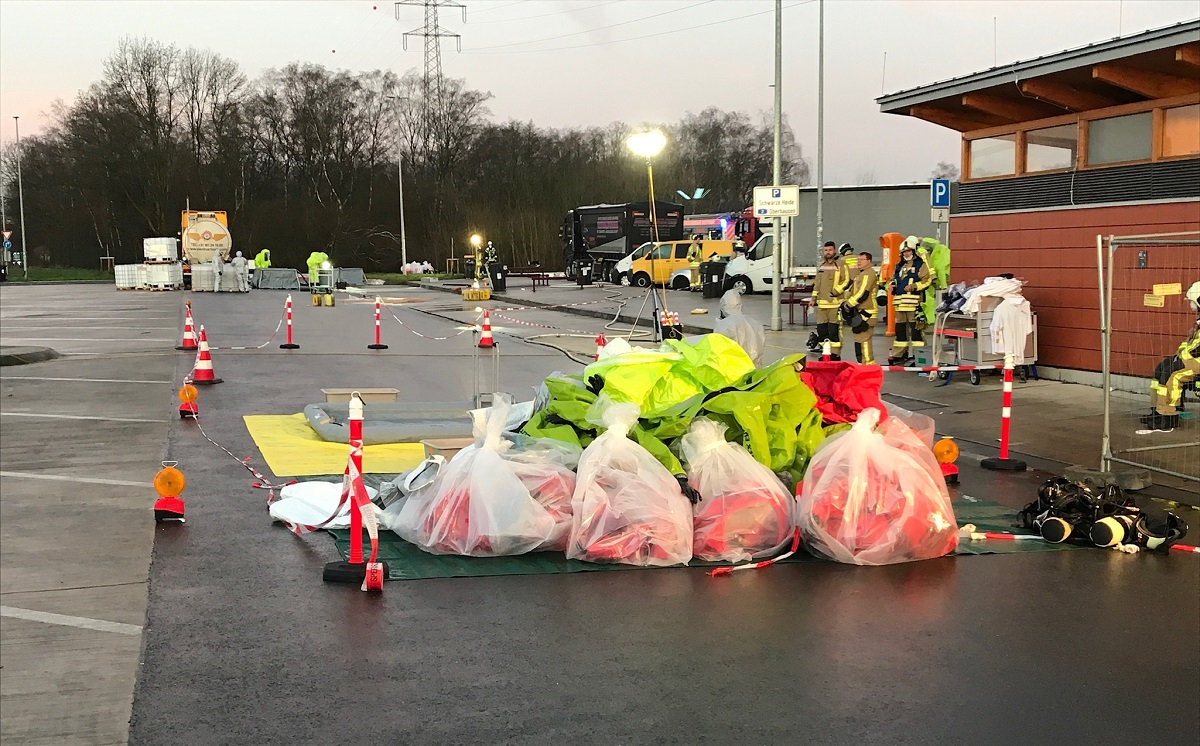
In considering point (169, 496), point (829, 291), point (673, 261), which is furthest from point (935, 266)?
point (673, 261)

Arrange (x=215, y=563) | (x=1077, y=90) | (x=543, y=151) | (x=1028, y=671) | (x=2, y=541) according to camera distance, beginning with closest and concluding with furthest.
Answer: (x=1028, y=671) → (x=215, y=563) → (x=2, y=541) → (x=1077, y=90) → (x=543, y=151)

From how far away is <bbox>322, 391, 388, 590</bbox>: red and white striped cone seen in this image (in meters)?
6.02

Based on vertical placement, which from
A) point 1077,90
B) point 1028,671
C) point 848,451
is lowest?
point 1028,671

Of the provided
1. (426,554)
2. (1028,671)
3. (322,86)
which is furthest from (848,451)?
(322,86)

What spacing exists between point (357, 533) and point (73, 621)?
1506 mm

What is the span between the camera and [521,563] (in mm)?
6598

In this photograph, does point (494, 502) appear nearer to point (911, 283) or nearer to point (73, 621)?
point (73, 621)

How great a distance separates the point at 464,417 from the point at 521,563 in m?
5.34

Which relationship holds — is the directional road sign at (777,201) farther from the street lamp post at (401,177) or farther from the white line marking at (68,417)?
the street lamp post at (401,177)

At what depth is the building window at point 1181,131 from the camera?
12.8 metres

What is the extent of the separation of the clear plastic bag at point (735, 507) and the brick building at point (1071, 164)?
780 centimetres

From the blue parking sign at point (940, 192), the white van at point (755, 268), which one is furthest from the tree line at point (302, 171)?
the blue parking sign at point (940, 192)

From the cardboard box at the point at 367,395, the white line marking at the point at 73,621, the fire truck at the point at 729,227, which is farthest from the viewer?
the fire truck at the point at 729,227

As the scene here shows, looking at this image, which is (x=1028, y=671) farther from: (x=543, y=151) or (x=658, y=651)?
(x=543, y=151)
